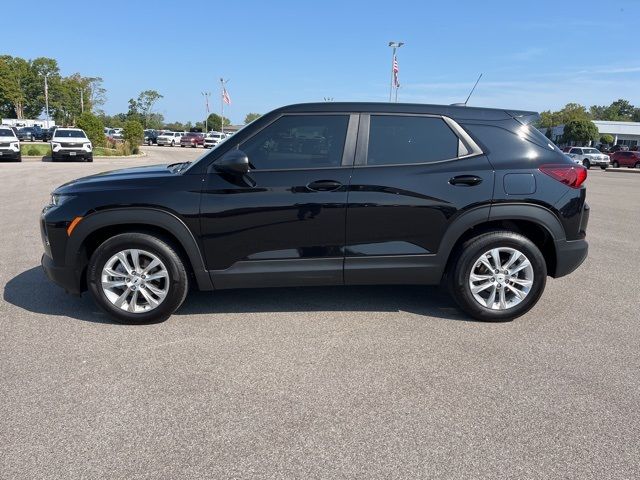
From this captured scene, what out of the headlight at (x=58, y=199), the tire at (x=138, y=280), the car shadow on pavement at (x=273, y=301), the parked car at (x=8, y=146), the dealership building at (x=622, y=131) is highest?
the dealership building at (x=622, y=131)

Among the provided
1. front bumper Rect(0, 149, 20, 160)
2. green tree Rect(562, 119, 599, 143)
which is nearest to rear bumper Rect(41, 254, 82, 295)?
front bumper Rect(0, 149, 20, 160)

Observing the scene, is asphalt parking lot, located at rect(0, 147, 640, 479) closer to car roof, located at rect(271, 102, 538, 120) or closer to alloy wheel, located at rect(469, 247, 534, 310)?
alloy wheel, located at rect(469, 247, 534, 310)

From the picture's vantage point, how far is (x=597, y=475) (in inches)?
91.5

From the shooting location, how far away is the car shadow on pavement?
438 centimetres

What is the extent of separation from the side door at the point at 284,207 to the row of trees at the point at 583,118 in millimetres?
1811

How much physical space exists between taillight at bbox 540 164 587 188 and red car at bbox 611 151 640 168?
43291 millimetres

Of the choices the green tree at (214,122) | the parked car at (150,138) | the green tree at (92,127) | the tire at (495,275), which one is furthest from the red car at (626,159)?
the green tree at (214,122)

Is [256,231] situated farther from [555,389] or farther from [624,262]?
[624,262]

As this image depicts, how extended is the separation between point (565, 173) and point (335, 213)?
6.54 feet

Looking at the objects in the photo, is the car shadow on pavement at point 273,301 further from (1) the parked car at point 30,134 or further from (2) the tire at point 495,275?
(1) the parked car at point 30,134

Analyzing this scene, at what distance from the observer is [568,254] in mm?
4195

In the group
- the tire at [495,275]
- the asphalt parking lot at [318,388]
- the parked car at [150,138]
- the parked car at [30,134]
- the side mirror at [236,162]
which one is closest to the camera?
the asphalt parking lot at [318,388]

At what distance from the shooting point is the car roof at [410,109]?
13.4 ft

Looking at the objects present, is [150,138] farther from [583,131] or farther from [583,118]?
[583,118]
